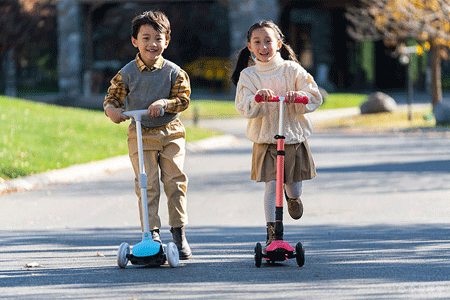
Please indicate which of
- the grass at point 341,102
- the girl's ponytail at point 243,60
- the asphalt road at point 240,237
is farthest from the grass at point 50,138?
the grass at point 341,102

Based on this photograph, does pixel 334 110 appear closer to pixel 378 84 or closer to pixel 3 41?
pixel 3 41

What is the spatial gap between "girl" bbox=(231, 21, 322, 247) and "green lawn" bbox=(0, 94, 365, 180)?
6.58 meters

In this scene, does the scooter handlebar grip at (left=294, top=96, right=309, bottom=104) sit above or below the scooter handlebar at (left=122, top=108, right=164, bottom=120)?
above

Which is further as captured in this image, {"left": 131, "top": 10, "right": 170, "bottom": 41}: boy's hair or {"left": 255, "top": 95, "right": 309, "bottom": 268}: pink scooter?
{"left": 131, "top": 10, "right": 170, "bottom": 41}: boy's hair

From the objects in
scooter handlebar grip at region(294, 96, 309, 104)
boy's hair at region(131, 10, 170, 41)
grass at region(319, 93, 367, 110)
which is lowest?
scooter handlebar grip at region(294, 96, 309, 104)

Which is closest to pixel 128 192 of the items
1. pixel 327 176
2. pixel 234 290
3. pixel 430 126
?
pixel 327 176

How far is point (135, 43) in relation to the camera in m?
6.37

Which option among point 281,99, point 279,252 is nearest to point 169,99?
point 281,99

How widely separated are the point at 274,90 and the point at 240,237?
195 cm

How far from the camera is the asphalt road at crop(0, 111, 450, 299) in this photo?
5434 millimetres

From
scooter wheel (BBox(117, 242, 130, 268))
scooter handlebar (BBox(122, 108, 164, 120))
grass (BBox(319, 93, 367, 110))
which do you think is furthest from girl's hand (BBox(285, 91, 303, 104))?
grass (BBox(319, 93, 367, 110))

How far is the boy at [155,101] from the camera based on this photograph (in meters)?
6.24

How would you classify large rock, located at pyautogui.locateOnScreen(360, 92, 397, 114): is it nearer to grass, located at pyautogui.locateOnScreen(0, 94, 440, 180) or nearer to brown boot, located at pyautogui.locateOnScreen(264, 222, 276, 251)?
grass, located at pyautogui.locateOnScreen(0, 94, 440, 180)

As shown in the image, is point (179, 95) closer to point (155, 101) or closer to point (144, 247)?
point (155, 101)
